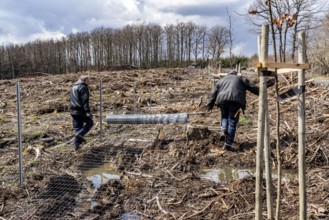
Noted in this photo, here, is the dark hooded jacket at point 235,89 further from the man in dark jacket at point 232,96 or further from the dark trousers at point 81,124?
the dark trousers at point 81,124

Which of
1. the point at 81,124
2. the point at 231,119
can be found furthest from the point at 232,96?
the point at 81,124

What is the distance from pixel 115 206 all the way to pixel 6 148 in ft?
15.6

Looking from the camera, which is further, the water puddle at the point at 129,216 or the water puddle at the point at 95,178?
the water puddle at the point at 95,178

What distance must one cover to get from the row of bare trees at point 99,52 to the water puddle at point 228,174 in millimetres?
46248

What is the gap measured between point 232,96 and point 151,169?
2.37 metres

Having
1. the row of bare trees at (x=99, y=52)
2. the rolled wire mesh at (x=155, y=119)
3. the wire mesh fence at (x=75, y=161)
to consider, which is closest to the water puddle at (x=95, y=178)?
the wire mesh fence at (x=75, y=161)

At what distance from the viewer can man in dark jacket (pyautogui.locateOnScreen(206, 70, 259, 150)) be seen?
27.1 feet

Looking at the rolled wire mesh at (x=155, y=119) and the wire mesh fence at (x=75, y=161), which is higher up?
the rolled wire mesh at (x=155, y=119)

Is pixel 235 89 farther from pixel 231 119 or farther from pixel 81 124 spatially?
pixel 81 124

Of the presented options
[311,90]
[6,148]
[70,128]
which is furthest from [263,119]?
[311,90]

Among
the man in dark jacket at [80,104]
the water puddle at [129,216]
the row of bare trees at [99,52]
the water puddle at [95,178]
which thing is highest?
the row of bare trees at [99,52]

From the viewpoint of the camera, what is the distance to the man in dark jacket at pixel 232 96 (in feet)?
27.1

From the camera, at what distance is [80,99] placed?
29.6ft

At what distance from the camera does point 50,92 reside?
66.1 feet
